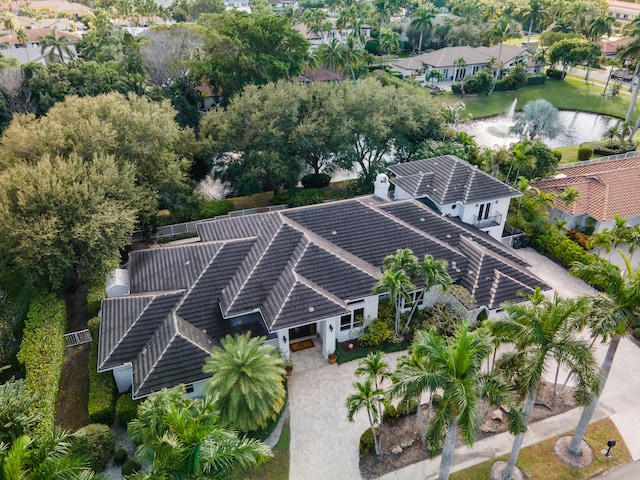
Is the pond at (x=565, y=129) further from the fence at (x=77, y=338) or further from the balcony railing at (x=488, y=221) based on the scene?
the fence at (x=77, y=338)

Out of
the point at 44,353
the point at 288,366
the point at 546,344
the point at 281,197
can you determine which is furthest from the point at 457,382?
the point at 281,197

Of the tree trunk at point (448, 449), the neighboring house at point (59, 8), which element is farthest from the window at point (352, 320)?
the neighboring house at point (59, 8)

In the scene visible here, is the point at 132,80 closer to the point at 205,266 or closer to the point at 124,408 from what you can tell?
the point at 205,266

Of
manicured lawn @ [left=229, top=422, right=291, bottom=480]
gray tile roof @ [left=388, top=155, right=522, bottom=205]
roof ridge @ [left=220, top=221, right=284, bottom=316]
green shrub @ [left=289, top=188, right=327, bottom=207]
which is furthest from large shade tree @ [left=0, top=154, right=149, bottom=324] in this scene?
gray tile roof @ [left=388, top=155, right=522, bottom=205]

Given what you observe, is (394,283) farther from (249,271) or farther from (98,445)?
(98,445)

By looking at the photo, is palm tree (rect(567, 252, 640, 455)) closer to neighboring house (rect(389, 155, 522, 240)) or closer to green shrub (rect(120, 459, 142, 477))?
neighboring house (rect(389, 155, 522, 240))

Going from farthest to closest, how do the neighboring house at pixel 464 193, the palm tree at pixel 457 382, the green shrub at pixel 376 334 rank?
the neighboring house at pixel 464 193 → the green shrub at pixel 376 334 → the palm tree at pixel 457 382
